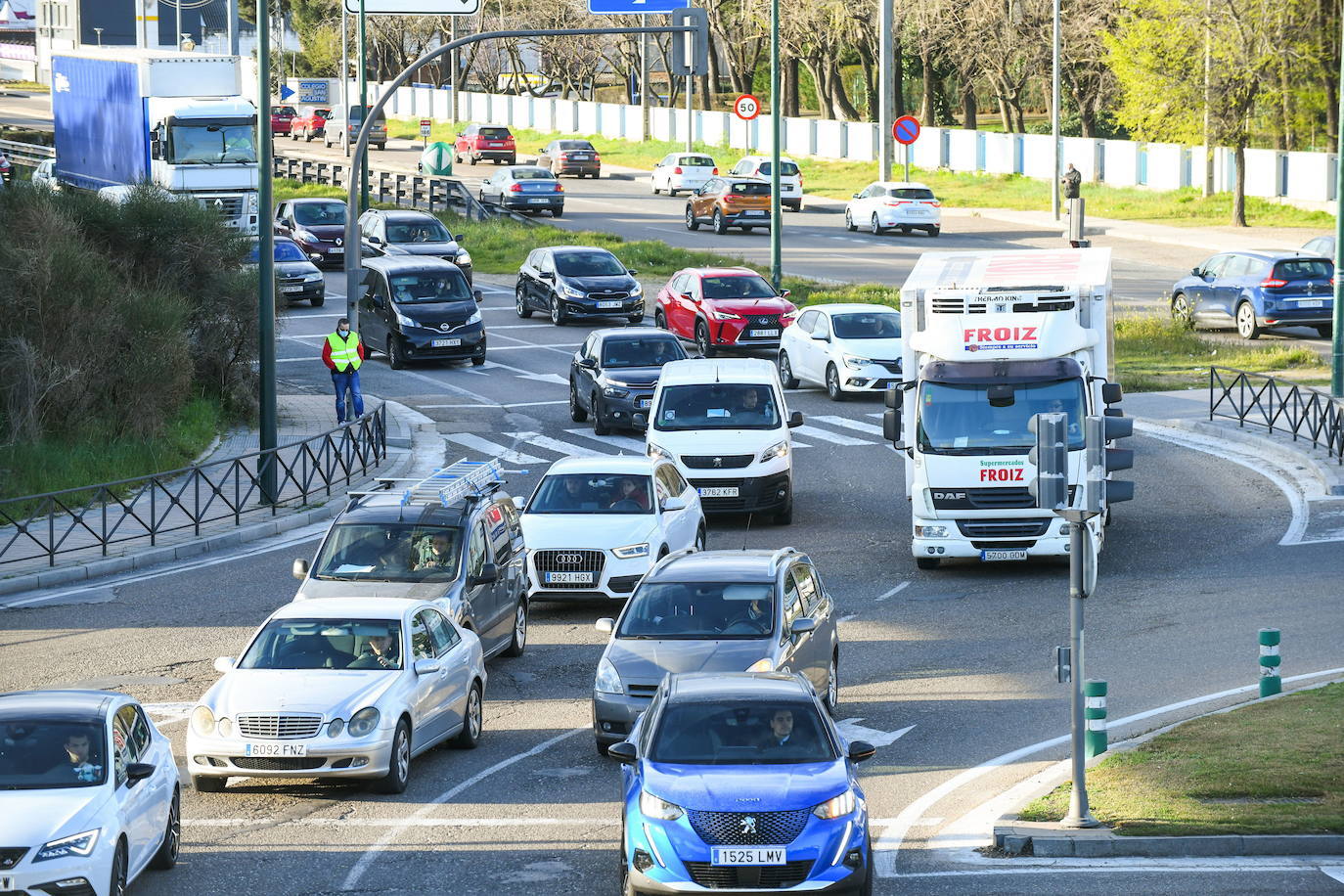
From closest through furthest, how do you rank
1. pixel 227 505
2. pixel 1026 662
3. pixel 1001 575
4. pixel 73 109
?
pixel 1026 662, pixel 1001 575, pixel 227 505, pixel 73 109

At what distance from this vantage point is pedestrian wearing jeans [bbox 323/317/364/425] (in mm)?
29438

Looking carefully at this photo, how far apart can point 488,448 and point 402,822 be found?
16.5 m

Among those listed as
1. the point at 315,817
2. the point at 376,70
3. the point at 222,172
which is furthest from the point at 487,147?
the point at 315,817

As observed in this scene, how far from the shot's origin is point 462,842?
1238 centimetres

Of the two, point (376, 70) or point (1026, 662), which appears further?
point (376, 70)

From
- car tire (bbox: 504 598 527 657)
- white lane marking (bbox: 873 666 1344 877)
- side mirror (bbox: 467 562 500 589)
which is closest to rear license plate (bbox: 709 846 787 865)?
white lane marking (bbox: 873 666 1344 877)

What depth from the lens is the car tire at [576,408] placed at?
30938mm

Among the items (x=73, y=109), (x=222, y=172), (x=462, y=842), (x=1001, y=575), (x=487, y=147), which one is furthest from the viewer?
(x=487, y=147)

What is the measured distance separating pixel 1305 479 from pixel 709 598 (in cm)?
1318

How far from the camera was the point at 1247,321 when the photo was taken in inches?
1455

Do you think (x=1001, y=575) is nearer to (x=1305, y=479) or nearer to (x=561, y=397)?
(x=1305, y=479)

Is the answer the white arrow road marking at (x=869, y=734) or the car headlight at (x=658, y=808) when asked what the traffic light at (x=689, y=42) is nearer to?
the white arrow road marking at (x=869, y=734)

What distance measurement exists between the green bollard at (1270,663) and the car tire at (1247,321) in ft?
74.5

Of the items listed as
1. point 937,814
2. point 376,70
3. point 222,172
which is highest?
point 376,70
